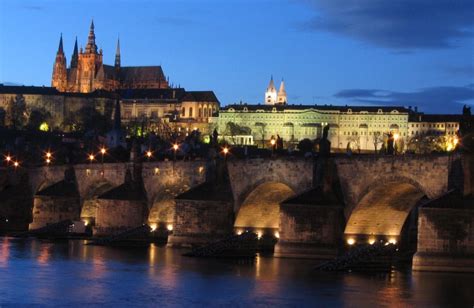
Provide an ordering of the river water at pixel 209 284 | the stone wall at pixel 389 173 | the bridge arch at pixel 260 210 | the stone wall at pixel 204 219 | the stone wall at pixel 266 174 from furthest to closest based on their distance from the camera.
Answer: the bridge arch at pixel 260 210
the stone wall at pixel 204 219
the stone wall at pixel 266 174
the stone wall at pixel 389 173
the river water at pixel 209 284

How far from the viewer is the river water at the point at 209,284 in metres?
39.3

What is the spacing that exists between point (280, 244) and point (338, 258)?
5783 mm

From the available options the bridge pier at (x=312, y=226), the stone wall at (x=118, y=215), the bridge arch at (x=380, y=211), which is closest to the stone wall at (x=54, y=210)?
the stone wall at (x=118, y=215)

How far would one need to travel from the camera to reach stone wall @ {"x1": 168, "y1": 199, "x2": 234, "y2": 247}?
6303 cm

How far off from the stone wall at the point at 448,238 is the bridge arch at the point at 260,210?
18210 millimetres

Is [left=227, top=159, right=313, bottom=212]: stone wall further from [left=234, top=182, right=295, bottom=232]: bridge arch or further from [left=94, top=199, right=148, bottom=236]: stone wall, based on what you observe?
[left=94, top=199, right=148, bottom=236]: stone wall

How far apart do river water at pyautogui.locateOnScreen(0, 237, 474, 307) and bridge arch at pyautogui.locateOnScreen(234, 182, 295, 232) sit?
22.8 ft

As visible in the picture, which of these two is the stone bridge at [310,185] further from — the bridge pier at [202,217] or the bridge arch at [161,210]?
the bridge pier at [202,217]

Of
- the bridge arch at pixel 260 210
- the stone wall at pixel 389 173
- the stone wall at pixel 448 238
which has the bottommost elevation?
the stone wall at pixel 448 238

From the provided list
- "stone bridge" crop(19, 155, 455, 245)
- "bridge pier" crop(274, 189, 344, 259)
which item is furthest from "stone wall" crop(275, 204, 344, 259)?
"stone bridge" crop(19, 155, 455, 245)

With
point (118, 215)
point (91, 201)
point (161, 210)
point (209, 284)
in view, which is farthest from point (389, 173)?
point (91, 201)

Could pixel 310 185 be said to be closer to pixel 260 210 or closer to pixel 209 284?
pixel 260 210

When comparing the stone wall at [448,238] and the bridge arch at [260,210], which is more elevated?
the bridge arch at [260,210]

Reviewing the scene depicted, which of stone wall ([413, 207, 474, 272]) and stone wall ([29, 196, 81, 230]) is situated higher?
stone wall ([29, 196, 81, 230])
